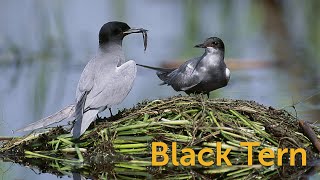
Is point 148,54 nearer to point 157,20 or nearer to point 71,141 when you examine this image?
point 157,20

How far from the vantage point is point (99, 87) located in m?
8.45

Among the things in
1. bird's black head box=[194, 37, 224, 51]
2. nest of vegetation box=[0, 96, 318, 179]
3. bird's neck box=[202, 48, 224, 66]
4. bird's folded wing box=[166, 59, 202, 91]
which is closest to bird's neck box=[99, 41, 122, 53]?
nest of vegetation box=[0, 96, 318, 179]

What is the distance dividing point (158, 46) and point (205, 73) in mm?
4831

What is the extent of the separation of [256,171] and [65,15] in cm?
803

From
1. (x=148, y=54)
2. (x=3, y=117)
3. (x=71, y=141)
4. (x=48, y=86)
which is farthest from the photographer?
(x=148, y=54)

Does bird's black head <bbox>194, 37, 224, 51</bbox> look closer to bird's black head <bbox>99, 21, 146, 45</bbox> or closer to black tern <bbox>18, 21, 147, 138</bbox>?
bird's black head <bbox>99, 21, 146, 45</bbox>

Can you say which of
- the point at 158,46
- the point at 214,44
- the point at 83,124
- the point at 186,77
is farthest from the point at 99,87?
the point at 158,46

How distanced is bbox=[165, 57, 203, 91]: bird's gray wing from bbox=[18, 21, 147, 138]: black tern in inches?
36.4

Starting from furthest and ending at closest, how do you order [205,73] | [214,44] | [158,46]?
[158,46], [214,44], [205,73]

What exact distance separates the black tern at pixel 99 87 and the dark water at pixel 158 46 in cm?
71

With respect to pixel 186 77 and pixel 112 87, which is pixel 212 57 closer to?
pixel 186 77

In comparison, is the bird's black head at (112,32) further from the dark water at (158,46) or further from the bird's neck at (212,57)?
the dark water at (158,46)

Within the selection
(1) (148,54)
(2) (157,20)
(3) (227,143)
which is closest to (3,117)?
(3) (227,143)

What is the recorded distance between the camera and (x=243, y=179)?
7699 millimetres
